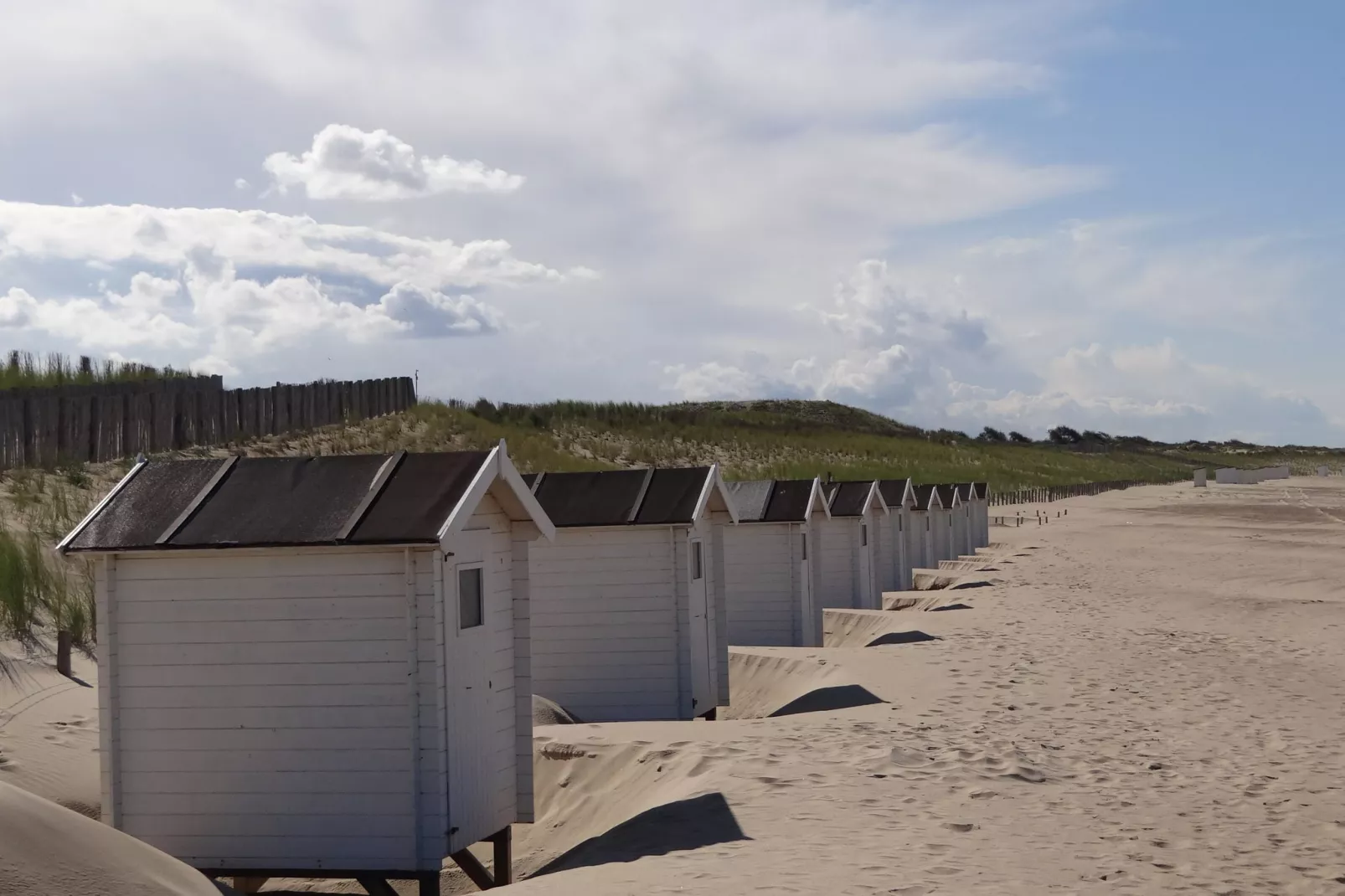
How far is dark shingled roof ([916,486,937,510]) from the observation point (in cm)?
3684

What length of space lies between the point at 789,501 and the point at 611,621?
667 centimetres

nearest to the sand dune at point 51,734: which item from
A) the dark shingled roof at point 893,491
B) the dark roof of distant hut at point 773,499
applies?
the dark roof of distant hut at point 773,499

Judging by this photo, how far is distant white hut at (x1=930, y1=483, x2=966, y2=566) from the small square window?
3063 cm

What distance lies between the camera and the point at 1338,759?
11.4m

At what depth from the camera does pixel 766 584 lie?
21.2 m

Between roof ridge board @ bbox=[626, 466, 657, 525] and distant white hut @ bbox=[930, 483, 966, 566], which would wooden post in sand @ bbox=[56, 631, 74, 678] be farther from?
distant white hut @ bbox=[930, 483, 966, 566]

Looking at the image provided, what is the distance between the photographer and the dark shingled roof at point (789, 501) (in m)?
21.1

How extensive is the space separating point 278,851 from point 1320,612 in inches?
837

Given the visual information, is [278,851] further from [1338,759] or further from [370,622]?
[1338,759]

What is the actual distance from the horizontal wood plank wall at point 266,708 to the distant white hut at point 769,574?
12498 mm

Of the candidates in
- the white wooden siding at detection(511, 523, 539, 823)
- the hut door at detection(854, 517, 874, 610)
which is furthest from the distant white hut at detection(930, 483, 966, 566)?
the white wooden siding at detection(511, 523, 539, 823)

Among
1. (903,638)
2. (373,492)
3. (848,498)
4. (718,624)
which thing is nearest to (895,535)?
(848,498)

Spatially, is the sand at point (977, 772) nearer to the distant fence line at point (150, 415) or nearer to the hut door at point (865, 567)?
the hut door at point (865, 567)

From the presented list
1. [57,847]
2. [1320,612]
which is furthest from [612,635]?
[1320,612]
